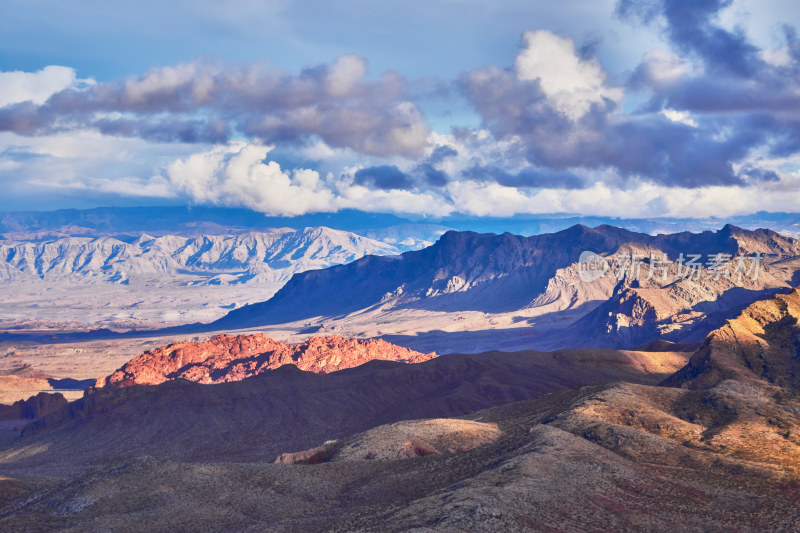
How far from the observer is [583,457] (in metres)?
46.5

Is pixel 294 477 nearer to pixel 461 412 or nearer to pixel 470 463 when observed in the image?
pixel 470 463

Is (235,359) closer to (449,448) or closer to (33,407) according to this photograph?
(33,407)

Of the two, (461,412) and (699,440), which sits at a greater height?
(699,440)

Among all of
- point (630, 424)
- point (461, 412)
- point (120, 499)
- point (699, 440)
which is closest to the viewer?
point (120, 499)

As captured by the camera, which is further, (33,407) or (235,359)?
(235,359)

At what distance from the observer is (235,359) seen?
18150cm

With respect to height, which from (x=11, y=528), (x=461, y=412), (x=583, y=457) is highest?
(x=583, y=457)

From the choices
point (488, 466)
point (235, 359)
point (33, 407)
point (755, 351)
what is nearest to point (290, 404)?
point (235, 359)

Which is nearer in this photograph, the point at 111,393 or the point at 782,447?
the point at 782,447

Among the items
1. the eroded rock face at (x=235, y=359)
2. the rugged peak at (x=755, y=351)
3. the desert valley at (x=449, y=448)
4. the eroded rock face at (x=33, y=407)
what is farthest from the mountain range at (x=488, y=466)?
the eroded rock face at (x=235, y=359)

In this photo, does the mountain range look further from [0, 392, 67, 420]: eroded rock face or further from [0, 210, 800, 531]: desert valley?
[0, 392, 67, 420]: eroded rock face

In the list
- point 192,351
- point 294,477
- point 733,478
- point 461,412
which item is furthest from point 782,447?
point 192,351

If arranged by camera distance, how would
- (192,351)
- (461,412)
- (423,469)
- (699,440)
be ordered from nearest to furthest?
(423,469), (699,440), (461,412), (192,351)

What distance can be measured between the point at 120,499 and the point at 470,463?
24.4 metres
